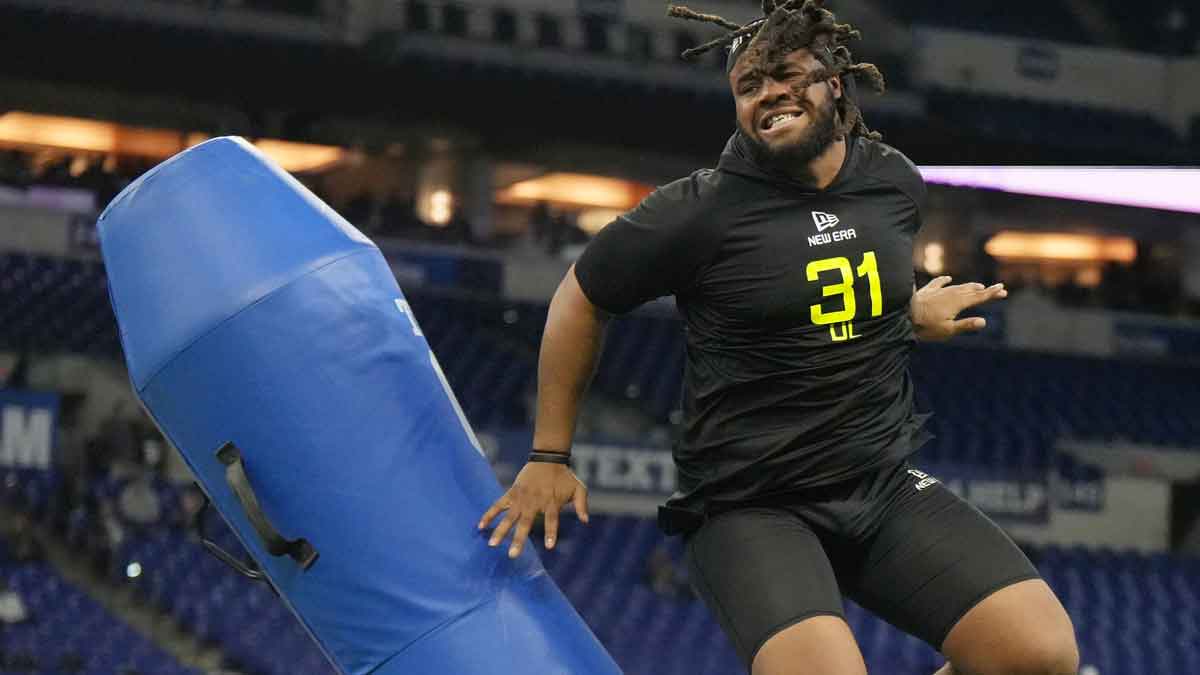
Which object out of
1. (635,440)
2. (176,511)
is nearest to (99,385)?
(176,511)

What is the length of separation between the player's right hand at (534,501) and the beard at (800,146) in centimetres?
66

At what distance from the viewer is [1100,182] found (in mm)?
3961

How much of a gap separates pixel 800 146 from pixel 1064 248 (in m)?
22.2

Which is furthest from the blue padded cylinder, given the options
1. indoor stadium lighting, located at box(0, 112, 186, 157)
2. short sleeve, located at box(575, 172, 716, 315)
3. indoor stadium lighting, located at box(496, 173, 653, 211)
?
indoor stadium lighting, located at box(496, 173, 653, 211)

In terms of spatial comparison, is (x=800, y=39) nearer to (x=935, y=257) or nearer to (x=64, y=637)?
(x=64, y=637)

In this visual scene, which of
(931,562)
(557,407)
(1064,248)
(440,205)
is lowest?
(1064,248)

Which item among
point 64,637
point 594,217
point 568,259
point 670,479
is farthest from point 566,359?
point 594,217

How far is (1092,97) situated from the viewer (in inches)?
803

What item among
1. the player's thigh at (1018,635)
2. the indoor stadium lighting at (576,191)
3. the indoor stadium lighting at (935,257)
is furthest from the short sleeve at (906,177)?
the indoor stadium lighting at (935,257)

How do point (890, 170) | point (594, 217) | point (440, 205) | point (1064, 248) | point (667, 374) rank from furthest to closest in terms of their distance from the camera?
point (1064, 248)
point (594, 217)
point (440, 205)
point (667, 374)
point (890, 170)

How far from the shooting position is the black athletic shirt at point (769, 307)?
3125mm

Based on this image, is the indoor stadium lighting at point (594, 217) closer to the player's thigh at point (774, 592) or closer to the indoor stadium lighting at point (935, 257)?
the indoor stadium lighting at point (935, 257)

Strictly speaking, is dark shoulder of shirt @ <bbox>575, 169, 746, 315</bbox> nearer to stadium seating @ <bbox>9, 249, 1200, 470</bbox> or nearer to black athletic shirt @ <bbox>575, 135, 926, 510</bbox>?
black athletic shirt @ <bbox>575, 135, 926, 510</bbox>

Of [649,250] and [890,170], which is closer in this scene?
[649,250]
